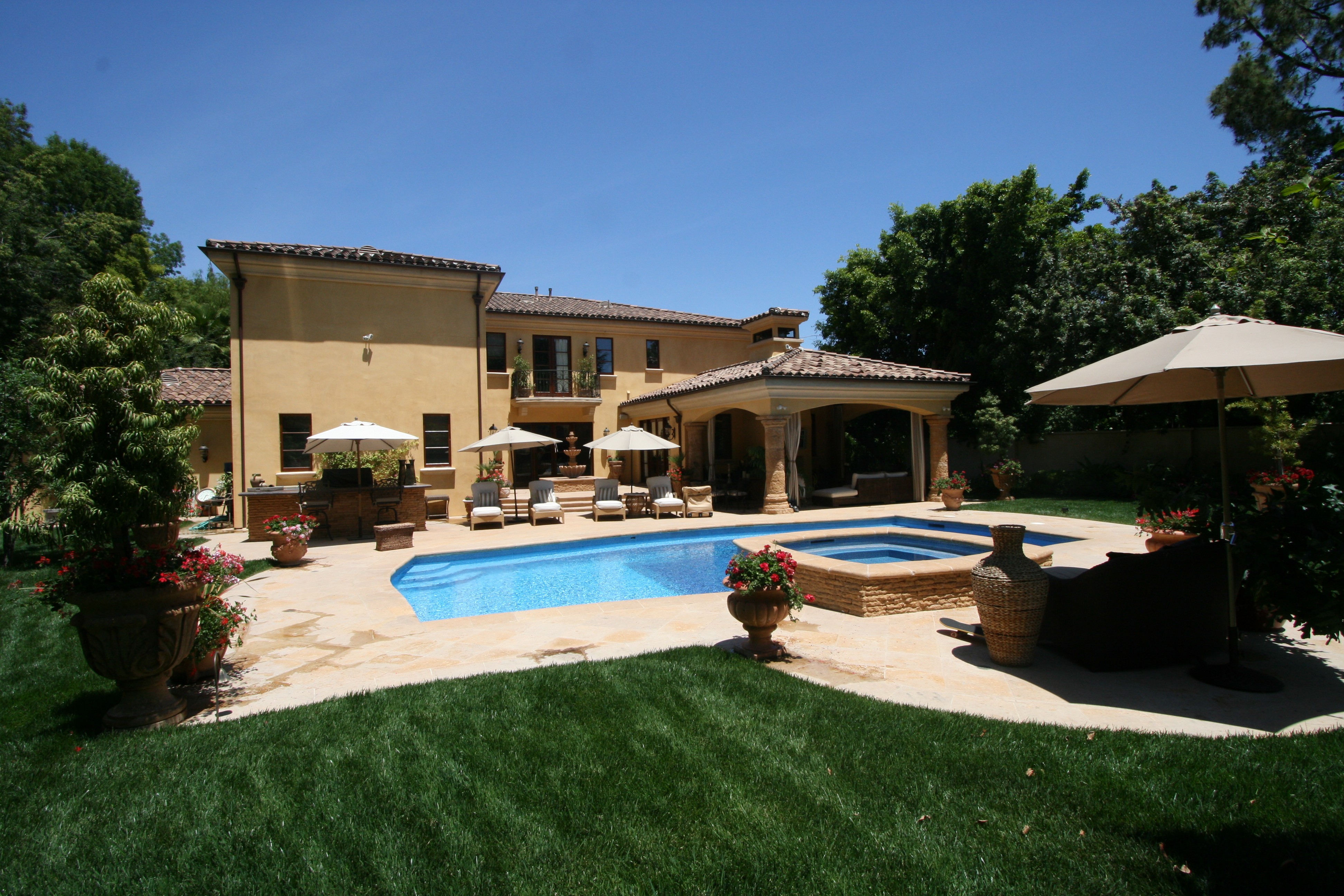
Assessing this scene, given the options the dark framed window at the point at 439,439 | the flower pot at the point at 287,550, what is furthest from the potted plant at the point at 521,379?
the flower pot at the point at 287,550

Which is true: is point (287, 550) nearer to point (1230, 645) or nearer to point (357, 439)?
point (357, 439)

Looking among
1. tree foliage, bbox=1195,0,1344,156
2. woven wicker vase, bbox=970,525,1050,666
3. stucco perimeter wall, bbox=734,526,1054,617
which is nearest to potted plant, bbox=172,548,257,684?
stucco perimeter wall, bbox=734,526,1054,617

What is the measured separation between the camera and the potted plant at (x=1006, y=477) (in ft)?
63.4

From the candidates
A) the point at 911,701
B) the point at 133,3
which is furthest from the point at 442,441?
the point at 911,701

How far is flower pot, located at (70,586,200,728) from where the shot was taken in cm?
432

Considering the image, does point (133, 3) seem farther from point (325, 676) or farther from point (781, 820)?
point (781, 820)

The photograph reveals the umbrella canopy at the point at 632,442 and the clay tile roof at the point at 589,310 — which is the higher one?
the clay tile roof at the point at 589,310

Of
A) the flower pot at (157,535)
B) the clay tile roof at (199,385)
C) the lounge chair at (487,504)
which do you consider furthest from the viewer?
the clay tile roof at (199,385)

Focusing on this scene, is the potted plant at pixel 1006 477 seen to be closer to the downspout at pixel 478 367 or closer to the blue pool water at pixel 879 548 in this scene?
the blue pool water at pixel 879 548

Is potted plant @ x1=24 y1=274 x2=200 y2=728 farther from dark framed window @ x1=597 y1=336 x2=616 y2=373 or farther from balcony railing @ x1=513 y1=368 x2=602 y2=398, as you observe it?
dark framed window @ x1=597 y1=336 x2=616 y2=373

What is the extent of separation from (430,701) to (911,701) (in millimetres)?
3544

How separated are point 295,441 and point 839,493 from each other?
15.7m

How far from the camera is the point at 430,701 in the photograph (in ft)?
15.5

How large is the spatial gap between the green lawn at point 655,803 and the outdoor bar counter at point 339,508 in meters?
11.4
